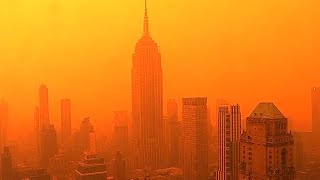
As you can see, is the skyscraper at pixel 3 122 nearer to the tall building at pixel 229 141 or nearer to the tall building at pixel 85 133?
the tall building at pixel 85 133

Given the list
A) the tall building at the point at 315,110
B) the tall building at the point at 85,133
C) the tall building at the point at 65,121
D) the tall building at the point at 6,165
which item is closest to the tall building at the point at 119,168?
the tall building at the point at 85,133

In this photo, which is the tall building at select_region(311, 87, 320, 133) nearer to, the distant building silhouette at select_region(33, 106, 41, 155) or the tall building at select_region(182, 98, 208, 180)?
the tall building at select_region(182, 98, 208, 180)

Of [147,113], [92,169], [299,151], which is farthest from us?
[147,113]

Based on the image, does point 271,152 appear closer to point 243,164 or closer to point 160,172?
point 243,164

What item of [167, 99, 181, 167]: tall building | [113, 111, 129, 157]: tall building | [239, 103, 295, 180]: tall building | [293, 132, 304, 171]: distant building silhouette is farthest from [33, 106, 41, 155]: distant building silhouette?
[293, 132, 304, 171]: distant building silhouette

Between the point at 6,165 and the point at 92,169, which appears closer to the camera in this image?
the point at 6,165

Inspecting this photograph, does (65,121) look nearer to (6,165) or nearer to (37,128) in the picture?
(37,128)

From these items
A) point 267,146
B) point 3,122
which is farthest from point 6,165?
point 267,146
